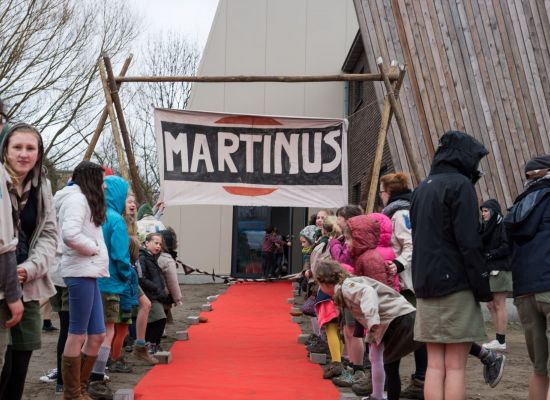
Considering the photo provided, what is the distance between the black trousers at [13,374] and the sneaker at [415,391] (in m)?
3.38

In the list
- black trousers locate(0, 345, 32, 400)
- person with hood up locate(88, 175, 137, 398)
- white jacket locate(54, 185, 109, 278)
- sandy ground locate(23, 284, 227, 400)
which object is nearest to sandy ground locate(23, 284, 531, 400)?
sandy ground locate(23, 284, 227, 400)

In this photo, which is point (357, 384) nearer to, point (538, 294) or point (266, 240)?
point (538, 294)

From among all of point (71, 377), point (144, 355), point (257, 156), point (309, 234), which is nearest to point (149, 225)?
point (257, 156)

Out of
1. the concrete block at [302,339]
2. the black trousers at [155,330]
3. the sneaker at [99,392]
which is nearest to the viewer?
the sneaker at [99,392]

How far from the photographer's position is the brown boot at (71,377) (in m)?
5.33

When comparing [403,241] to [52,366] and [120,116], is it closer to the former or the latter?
[52,366]

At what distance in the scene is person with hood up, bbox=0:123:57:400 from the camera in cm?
394

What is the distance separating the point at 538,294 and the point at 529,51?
26.5ft

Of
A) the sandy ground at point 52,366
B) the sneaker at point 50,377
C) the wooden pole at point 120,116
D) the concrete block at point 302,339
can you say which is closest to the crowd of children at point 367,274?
the sandy ground at point 52,366

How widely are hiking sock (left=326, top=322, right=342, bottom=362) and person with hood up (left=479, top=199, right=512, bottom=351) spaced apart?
2.39 m

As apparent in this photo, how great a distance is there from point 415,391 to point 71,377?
109 inches

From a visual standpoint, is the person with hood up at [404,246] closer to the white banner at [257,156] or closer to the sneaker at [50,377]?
→ the white banner at [257,156]

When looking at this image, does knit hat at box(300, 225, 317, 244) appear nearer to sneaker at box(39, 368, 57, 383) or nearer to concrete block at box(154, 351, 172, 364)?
concrete block at box(154, 351, 172, 364)

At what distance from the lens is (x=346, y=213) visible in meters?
7.36
